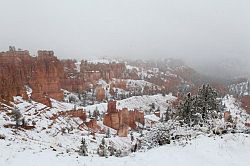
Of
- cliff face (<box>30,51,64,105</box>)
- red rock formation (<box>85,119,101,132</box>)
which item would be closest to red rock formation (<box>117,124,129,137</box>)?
red rock formation (<box>85,119,101,132</box>)

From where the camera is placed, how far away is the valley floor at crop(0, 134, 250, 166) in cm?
1506

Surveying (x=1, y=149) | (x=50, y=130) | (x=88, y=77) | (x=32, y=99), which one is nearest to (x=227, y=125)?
(x=1, y=149)

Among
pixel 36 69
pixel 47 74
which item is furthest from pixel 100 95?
pixel 36 69

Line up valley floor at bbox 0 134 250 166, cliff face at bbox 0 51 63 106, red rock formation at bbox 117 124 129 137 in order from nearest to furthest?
valley floor at bbox 0 134 250 166 → red rock formation at bbox 117 124 129 137 → cliff face at bbox 0 51 63 106

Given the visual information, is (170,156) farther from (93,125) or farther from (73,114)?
(73,114)

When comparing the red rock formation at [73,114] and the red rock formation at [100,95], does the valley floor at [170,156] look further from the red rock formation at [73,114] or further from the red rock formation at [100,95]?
the red rock formation at [100,95]

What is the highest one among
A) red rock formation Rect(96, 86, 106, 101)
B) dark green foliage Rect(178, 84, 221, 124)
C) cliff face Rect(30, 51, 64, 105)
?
dark green foliage Rect(178, 84, 221, 124)

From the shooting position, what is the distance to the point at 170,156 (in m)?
15.9

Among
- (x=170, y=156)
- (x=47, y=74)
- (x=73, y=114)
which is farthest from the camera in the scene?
(x=47, y=74)

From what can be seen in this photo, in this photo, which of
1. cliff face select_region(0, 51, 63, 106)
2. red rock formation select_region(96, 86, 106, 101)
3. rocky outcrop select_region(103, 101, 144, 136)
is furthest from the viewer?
red rock formation select_region(96, 86, 106, 101)

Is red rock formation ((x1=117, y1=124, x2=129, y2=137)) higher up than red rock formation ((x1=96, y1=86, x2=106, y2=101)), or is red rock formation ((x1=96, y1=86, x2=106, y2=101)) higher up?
red rock formation ((x1=117, y1=124, x2=129, y2=137))

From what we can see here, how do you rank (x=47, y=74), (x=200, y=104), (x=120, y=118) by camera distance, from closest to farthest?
1. (x=200, y=104)
2. (x=120, y=118)
3. (x=47, y=74)

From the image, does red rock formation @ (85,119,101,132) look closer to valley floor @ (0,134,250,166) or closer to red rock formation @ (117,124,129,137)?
red rock formation @ (117,124,129,137)

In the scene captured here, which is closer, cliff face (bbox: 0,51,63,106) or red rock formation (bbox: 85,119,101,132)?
red rock formation (bbox: 85,119,101,132)
